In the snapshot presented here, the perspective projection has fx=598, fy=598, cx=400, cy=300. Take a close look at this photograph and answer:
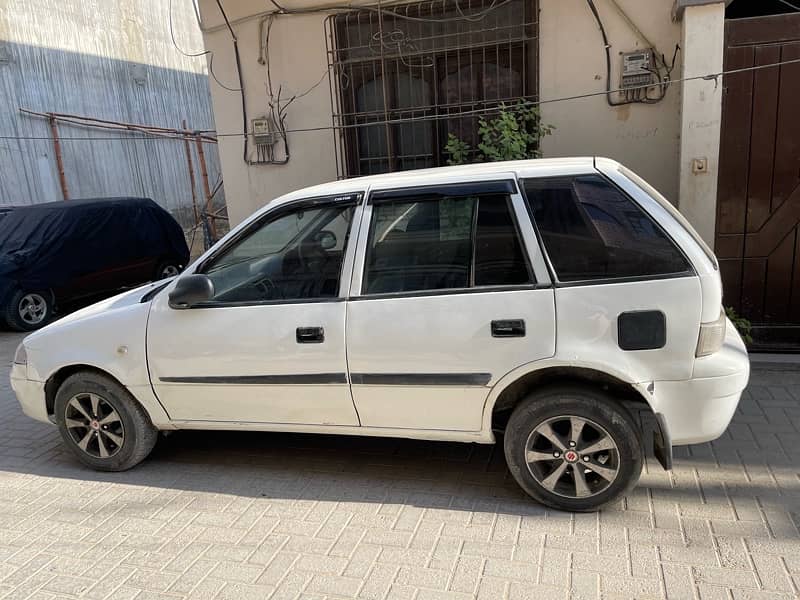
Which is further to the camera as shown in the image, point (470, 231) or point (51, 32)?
point (51, 32)

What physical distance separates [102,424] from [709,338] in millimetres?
3466

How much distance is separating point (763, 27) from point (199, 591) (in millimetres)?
5611

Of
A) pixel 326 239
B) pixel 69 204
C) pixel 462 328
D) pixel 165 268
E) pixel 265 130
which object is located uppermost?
pixel 265 130

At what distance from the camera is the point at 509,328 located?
9.55 feet

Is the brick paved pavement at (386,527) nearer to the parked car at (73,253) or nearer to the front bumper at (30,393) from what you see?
the front bumper at (30,393)

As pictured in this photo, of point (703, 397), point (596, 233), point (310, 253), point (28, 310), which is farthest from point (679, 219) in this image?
point (28, 310)

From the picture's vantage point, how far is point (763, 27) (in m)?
4.82

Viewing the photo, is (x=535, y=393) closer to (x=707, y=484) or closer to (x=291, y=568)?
(x=707, y=484)

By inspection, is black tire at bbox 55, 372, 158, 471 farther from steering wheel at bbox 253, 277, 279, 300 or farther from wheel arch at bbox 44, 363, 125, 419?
steering wheel at bbox 253, 277, 279, 300

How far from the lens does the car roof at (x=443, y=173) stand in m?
3.04

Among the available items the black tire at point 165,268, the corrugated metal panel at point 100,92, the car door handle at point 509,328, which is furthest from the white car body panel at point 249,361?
the corrugated metal panel at point 100,92

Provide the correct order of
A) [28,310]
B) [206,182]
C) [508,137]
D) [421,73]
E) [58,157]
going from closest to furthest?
1. [508,137]
2. [421,73]
3. [28,310]
4. [58,157]
5. [206,182]

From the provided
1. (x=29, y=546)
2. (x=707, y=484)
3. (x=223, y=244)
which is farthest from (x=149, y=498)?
(x=707, y=484)

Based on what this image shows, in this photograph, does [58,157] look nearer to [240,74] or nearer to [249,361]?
[240,74]
